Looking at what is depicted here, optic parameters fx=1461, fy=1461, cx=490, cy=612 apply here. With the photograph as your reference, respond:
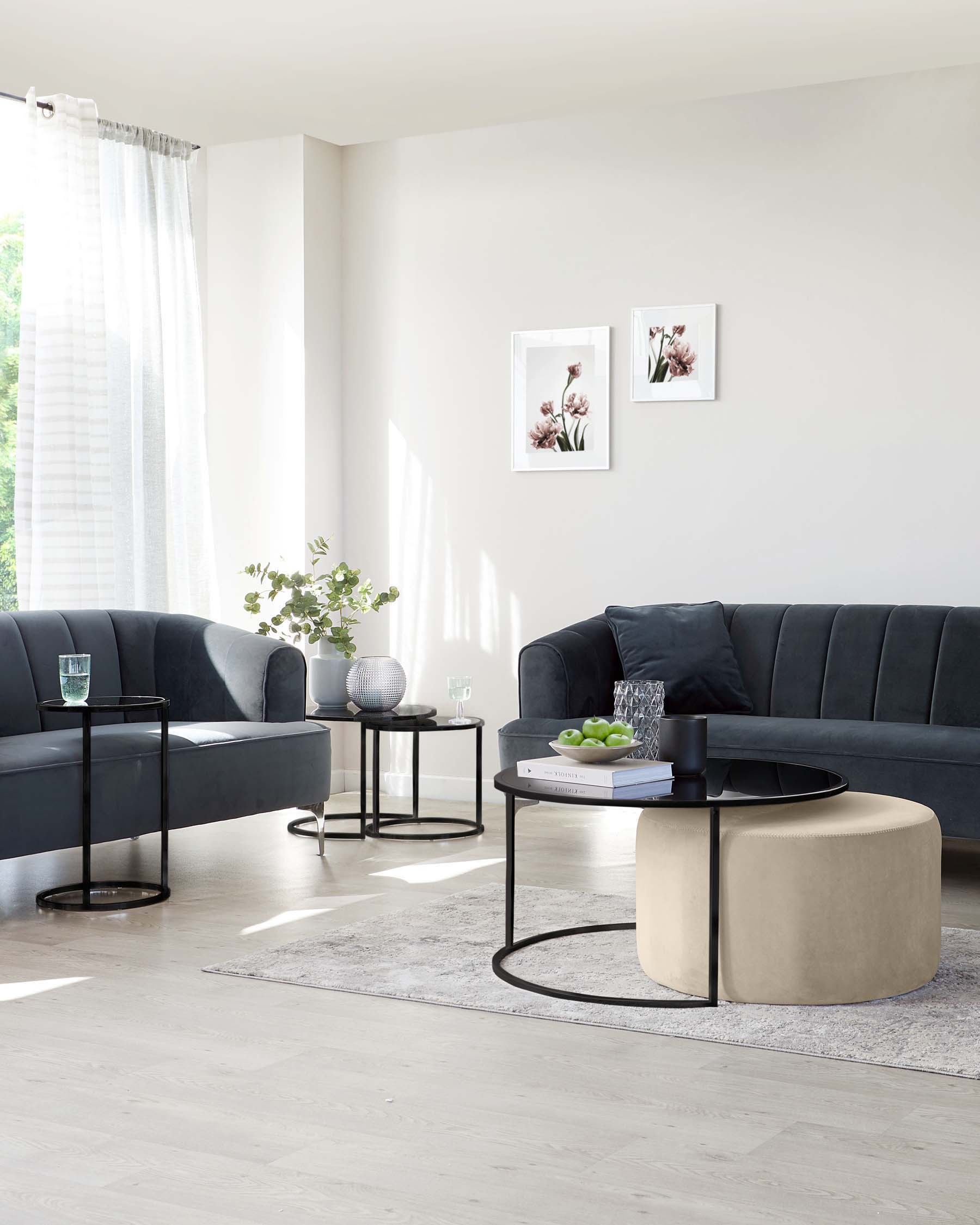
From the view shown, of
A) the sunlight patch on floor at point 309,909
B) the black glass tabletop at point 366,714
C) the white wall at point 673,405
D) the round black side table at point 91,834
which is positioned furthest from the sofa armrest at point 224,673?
the white wall at point 673,405

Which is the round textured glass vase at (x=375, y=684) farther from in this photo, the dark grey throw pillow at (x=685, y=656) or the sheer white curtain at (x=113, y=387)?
the sheer white curtain at (x=113, y=387)

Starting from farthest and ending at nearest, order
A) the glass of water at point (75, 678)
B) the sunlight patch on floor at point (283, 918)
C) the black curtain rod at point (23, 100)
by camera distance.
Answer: the black curtain rod at point (23, 100) < the glass of water at point (75, 678) < the sunlight patch on floor at point (283, 918)

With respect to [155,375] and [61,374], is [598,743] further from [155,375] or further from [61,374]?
[155,375]

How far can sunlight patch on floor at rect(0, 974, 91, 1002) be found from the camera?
338cm

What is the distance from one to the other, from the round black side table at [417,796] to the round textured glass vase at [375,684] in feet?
0.32

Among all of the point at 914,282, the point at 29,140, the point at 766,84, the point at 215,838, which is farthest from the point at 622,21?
the point at 215,838

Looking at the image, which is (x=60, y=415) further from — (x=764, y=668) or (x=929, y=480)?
(x=929, y=480)

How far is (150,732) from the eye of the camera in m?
4.56

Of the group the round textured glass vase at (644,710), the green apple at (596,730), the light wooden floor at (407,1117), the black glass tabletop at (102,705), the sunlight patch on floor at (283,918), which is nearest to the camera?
the light wooden floor at (407,1117)

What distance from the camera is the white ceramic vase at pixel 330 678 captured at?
18.9ft

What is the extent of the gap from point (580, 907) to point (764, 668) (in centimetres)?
155

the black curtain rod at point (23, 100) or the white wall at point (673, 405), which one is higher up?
the black curtain rod at point (23, 100)

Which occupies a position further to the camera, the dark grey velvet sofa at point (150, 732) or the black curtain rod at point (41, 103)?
the black curtain rod at point (41, 103)

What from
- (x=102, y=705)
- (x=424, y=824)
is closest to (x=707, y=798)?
(x=102, y=705)
